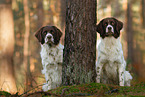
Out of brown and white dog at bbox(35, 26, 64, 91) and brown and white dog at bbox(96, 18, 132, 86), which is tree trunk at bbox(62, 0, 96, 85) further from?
brown and white dog at bbox(35, 26, 64, 91)

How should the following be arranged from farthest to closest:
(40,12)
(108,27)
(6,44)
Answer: (40,12) < (6,44) < (108,27)

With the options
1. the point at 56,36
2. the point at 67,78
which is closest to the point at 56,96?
the point at 67,78

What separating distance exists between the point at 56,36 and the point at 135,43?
34.7 ft

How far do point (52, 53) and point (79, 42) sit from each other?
1.67m

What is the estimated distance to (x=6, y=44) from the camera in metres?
9.03

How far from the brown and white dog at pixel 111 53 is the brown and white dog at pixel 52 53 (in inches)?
44.2

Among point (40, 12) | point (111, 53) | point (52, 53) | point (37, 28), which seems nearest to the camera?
point (111, 53)

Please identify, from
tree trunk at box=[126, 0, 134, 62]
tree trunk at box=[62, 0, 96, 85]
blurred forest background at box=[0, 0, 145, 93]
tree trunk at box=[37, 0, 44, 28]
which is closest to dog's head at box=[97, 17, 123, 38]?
tree trunk at box=[62, 0, 96, 85]

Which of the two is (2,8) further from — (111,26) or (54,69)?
(111,26)

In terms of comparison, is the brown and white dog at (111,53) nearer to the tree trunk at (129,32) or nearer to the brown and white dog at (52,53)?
the brown and white dog at (52,53)

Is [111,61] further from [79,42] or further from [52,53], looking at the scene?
[52,53]

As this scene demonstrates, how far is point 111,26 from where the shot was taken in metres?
5.27

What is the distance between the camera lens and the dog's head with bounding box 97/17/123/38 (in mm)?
5258

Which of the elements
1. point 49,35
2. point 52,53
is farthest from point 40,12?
point 49,35
